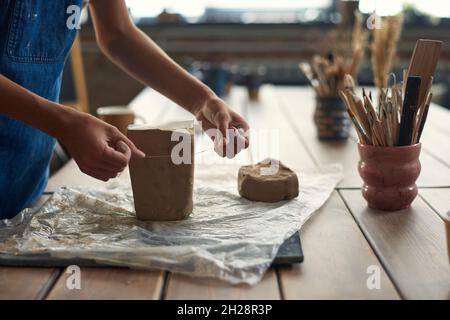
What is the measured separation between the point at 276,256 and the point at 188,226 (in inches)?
6.5

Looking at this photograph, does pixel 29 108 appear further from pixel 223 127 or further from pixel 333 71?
pixel 333 71

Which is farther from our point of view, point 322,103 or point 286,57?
point 286,57

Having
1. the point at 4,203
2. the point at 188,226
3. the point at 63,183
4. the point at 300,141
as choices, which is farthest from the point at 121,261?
the point at 300,141

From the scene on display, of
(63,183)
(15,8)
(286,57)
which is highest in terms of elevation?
(15,8)

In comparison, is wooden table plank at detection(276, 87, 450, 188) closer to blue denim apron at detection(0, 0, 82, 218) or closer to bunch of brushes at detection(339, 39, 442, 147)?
bunch of brushes at detection(339, 39, 442, 147)

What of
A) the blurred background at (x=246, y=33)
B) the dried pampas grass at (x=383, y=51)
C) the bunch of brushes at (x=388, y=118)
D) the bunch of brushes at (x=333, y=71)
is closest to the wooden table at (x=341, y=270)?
the bunch of brushes at (x=388, y=118)

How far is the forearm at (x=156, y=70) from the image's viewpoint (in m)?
1.03

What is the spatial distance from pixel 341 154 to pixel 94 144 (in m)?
0.78

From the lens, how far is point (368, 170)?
907 millimetres

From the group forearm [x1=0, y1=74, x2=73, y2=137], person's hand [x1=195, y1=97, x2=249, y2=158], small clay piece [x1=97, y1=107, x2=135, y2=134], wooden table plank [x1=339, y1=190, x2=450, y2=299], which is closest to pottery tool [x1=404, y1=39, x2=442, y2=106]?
wooden table plank [x1=339, y1=190, x2=450, y2=299]

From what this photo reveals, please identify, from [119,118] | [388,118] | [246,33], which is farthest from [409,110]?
[246,33]

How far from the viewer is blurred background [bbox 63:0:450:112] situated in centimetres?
366

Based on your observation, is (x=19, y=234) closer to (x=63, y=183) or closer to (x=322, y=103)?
(x=63, y=183)

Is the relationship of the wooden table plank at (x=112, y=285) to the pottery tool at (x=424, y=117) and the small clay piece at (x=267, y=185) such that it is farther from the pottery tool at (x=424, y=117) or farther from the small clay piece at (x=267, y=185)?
the pottery tool at (x=424, y=117)
